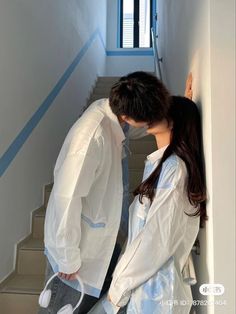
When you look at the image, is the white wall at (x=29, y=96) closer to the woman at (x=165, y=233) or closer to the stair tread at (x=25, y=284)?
the stair tread at (x=25, y=284)

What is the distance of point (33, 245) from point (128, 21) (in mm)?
5565

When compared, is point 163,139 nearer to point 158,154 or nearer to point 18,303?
point 158,154

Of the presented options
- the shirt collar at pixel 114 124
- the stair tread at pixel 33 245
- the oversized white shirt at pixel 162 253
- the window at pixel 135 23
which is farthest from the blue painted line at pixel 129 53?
the oversized white shirt at pixel 162 253

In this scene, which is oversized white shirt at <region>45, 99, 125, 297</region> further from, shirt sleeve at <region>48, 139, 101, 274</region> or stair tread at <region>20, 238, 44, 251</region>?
stair tread at <region>20, 238, 44, 251</region>

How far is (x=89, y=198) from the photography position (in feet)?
4.17

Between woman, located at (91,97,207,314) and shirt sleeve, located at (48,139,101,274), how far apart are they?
21 centimetres

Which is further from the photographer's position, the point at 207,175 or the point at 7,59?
the point at 7,59

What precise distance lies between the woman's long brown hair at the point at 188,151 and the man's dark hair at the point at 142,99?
0.25 ft

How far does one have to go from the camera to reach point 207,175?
1.02 m

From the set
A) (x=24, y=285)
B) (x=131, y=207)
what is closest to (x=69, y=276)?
(x=131, y=207)

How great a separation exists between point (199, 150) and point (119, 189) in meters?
0.39

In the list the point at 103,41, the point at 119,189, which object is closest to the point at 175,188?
the point at 119,189

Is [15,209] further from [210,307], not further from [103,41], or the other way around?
[103,41]

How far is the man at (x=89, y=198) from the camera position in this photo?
3.77 feet
